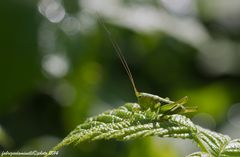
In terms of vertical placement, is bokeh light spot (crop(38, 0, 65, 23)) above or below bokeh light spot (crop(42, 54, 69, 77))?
above

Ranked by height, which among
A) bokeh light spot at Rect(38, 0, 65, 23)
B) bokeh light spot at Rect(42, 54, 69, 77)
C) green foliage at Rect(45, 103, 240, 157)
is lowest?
green foliage at Rect(45, 103, 240, 157)

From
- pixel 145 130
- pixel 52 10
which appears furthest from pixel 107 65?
pixel 145 130

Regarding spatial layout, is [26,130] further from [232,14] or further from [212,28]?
[232,14]

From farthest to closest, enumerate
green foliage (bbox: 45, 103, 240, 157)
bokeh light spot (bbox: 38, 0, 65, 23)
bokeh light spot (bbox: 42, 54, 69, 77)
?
bokeh light spot (bbox: 38, 0, 65, 23) < bokeh light spot (bbox: 42, 54, 69, 77) < green foliage (bbox: 45, 103, 240, 157)

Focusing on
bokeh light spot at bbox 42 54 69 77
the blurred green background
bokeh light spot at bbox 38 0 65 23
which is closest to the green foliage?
the blurred green background

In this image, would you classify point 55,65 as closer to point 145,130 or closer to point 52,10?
point 52,10

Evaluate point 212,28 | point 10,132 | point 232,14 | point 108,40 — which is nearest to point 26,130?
point 10,132

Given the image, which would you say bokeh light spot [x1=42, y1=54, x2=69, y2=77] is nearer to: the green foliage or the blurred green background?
the blurred green background
